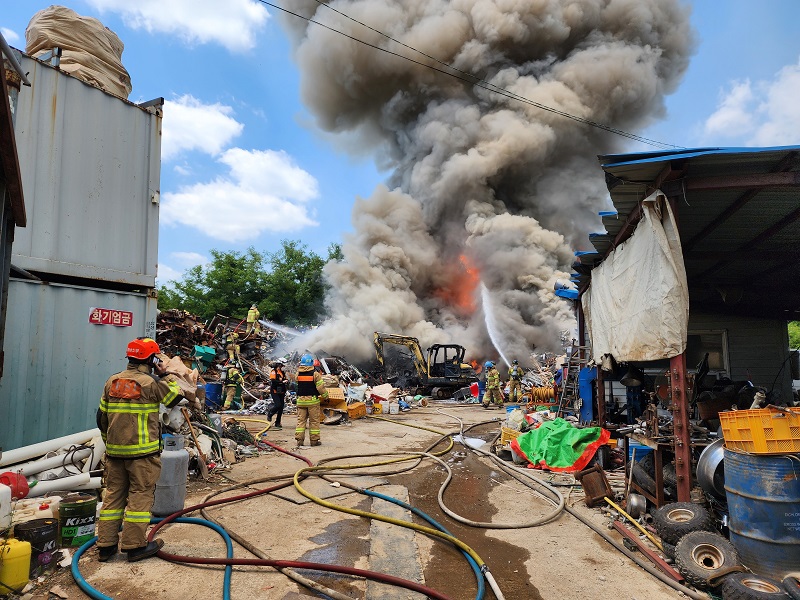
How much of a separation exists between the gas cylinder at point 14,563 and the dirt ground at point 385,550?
0.46 feet

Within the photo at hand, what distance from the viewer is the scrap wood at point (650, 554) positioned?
3.22 metres

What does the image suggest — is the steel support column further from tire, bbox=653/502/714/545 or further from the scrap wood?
the scrap wood

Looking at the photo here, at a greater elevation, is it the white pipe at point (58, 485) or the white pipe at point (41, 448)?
the white pipe at point (41, 448)

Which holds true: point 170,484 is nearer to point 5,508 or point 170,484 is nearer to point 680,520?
point 5,508

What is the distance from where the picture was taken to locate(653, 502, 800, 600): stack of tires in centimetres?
277

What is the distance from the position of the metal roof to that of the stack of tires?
8.57 ft

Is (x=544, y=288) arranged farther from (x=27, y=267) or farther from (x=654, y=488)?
(x=27, y=267)

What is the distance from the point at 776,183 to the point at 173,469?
576 centimetres

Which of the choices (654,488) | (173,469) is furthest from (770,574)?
(173,469)

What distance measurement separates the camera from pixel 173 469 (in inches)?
162

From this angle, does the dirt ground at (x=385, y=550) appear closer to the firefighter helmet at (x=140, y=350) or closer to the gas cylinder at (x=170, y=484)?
the gas cylinder at (x=170, y=484)

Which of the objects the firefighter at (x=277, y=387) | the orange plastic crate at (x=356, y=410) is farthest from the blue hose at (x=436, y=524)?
the orange plastic crate at (x=356, y=410)

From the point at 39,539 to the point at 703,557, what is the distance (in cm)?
431

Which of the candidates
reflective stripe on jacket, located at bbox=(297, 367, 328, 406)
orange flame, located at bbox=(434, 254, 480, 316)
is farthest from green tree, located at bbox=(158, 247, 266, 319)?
reflective stripe on jacket, located at bbox=(297, 367, 328, 406)
